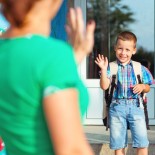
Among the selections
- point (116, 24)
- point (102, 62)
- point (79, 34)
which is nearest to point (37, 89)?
point (79, 34)

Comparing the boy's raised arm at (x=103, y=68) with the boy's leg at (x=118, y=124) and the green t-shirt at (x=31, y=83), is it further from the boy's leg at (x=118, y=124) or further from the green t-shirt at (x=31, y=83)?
the green t-shirt at (x=31, y=83)

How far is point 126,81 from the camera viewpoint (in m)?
4.14

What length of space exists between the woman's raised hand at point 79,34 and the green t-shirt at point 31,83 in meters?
0.22

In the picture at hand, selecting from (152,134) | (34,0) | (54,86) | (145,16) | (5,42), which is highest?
(145,16)

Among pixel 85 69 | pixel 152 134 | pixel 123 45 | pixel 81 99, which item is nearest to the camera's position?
pixel 81 99

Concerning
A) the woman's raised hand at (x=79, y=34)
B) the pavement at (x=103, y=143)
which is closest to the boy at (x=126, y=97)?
the pavement at (x=103, y=143)

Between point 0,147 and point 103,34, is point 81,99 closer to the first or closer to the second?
point 0,147

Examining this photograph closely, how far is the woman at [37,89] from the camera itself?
116cm

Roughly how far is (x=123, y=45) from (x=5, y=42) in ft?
9.80

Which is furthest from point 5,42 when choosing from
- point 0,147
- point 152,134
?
point 152,134

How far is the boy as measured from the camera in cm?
413

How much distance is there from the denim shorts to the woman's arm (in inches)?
118

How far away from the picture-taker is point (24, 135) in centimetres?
123

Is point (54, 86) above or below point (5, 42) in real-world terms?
below
